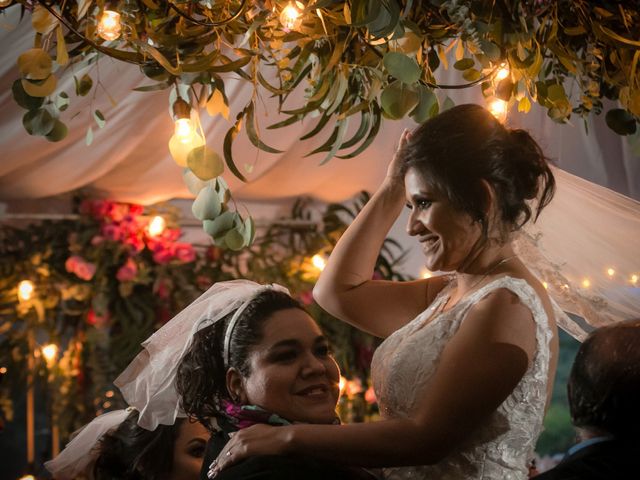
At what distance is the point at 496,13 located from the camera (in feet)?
4.78

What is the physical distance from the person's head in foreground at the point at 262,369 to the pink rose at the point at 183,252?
7.71 ft

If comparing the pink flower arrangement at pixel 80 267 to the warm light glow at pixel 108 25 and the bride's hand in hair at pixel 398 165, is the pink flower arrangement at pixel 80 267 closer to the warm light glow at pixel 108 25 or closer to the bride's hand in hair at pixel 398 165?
the bride's hand in hair at pixel 398 165


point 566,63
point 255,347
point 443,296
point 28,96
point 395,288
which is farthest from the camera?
point 395,288

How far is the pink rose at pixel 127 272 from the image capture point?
13.6 ft

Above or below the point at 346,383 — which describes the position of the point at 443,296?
above

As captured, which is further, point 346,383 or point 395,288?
point 346,383

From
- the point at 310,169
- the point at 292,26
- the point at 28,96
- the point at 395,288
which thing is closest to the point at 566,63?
the point at 292,26

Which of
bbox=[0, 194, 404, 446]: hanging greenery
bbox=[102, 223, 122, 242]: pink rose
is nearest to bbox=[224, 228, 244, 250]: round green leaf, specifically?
bbox=[0, 194, 404, 446]: hanging greenery

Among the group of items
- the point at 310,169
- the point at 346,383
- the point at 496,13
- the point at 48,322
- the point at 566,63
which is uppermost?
the point at 496,13

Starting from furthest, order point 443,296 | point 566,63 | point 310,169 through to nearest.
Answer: point 310,169
point 443,296
point 566,63

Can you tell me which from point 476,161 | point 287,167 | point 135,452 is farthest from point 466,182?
point 287,167

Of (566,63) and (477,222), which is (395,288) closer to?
(477,222)

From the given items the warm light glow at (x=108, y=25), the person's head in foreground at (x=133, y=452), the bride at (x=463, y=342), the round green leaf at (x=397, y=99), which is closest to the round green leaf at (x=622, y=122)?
the bride at (x=463, y=342)

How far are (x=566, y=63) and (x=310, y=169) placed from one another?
2.73m
